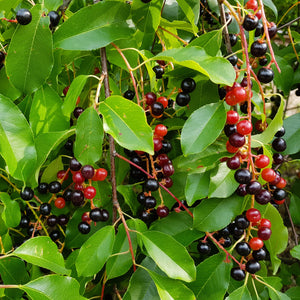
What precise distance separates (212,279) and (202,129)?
0.43m

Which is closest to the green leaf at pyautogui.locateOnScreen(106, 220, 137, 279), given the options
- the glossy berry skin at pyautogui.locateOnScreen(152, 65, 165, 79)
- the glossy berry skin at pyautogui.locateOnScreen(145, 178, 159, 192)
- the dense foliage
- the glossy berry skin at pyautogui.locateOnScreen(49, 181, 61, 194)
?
the dense foliage

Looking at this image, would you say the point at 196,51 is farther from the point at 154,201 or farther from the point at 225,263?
the point at 225,263

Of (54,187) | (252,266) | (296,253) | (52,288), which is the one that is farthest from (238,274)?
(54,187)

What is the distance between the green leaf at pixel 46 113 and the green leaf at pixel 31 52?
61 mm

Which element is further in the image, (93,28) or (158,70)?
(158,70)

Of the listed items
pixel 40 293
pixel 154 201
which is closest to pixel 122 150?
pixel 154 201

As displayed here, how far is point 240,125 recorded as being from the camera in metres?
0.89

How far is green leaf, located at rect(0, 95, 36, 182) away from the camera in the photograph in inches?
35.6

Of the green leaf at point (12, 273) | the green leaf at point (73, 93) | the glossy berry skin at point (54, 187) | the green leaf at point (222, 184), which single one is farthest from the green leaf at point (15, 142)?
the green leaf at point (222, 184)

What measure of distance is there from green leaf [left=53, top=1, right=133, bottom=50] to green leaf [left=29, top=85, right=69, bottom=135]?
0.14 m

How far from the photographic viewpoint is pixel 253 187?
2.96 feet

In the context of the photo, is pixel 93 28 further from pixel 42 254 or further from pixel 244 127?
pixel 42 254

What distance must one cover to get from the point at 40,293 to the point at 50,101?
1.60 ft

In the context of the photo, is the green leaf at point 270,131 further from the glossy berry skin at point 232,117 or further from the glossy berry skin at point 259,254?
the glossy berry skin at point 259,254
